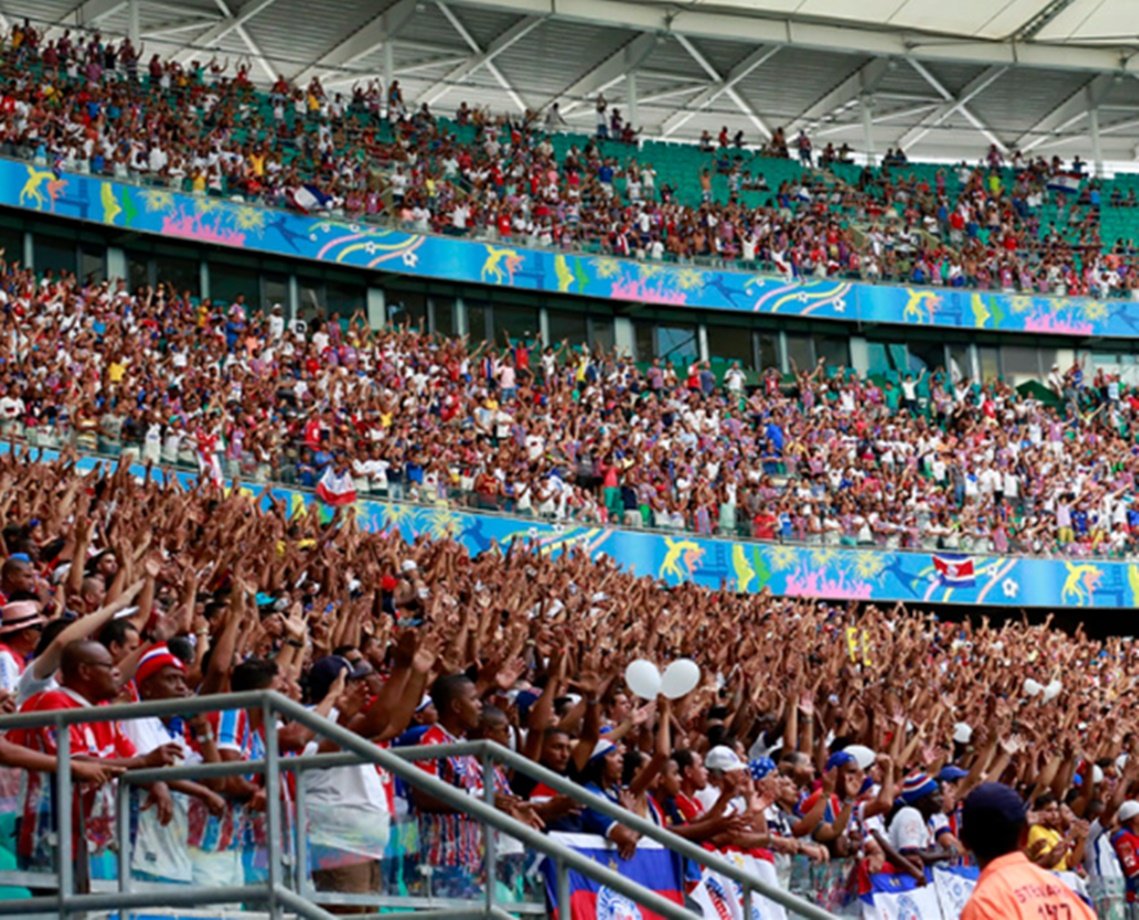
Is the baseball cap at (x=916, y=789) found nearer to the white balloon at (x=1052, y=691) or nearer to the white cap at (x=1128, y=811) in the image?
the white cap at (x=1128, y=811)

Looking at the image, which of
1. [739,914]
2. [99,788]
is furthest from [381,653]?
[99,788]

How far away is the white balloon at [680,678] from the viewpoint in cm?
1011

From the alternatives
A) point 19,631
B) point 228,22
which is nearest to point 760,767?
point 19,631

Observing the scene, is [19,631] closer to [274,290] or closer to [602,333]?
[274,290]

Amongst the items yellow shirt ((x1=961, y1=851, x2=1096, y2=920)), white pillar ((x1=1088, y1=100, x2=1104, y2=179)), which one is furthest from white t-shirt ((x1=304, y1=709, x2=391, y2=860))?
white pillar ((x1=1088, y1=100, x2=1104, y2=179))

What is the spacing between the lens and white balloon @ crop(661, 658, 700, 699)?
10.1 metres

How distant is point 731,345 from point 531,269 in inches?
215

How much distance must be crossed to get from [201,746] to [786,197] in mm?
35603

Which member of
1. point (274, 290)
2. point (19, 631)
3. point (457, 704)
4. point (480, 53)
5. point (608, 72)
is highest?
point (480, 53)

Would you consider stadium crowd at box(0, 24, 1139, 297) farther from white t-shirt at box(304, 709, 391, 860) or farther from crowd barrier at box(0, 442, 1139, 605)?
white t-shirt at box(304, 709, 391, 860)

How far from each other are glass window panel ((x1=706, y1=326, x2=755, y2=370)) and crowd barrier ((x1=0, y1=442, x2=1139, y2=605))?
7415 millimetres

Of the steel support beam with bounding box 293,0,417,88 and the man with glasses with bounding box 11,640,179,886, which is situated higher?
the steel support beam with bounding box 293,0,417,88

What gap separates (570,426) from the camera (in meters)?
30.1

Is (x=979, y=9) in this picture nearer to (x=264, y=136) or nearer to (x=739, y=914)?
(x=264, y=136)
